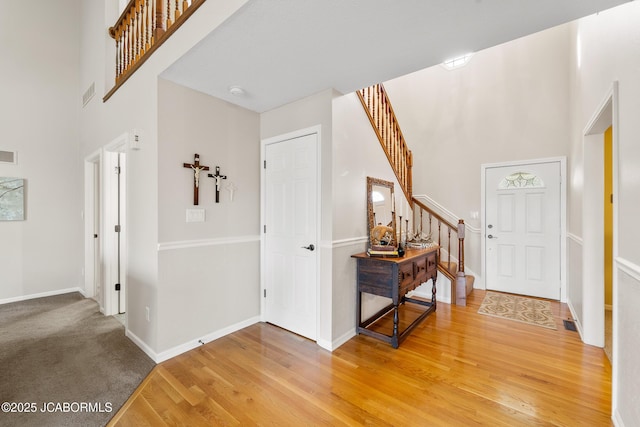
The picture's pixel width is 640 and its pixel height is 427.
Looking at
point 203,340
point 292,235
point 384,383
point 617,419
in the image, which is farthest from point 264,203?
point 617,419

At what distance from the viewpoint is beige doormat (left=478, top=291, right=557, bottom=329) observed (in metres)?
3.14

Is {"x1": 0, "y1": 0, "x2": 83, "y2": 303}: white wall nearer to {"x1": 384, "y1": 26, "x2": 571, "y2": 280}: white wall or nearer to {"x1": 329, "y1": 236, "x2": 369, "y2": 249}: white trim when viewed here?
{"x1": 329, "y1": 236, "x2": 369, "y2": 249}: white trim

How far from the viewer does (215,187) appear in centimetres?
271

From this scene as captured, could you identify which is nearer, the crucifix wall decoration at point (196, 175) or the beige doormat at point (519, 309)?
the crucifix wall decoration at point (196, 175)

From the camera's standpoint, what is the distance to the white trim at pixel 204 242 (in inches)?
93.4

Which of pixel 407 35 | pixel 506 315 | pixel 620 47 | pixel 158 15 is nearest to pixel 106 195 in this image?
pixel 158 15

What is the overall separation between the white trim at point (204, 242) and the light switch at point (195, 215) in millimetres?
202

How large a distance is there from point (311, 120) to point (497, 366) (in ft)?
8.91

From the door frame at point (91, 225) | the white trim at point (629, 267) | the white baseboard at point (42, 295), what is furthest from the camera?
the door frame at point (91, 225)

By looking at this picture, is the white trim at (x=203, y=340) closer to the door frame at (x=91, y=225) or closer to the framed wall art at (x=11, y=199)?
the door frame at (x=91, y=225)

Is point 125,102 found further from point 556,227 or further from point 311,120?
point 556,227

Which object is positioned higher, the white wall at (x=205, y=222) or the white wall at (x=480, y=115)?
the white wall at (x=480, y=115)

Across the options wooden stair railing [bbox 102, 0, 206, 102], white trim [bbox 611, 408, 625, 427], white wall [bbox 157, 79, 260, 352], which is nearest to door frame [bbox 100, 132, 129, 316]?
wooden stair railing [bbox 102, 0, 206, 102]

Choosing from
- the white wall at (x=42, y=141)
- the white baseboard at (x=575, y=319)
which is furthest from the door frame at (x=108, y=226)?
the white baseboard at (x=575, y=319)
